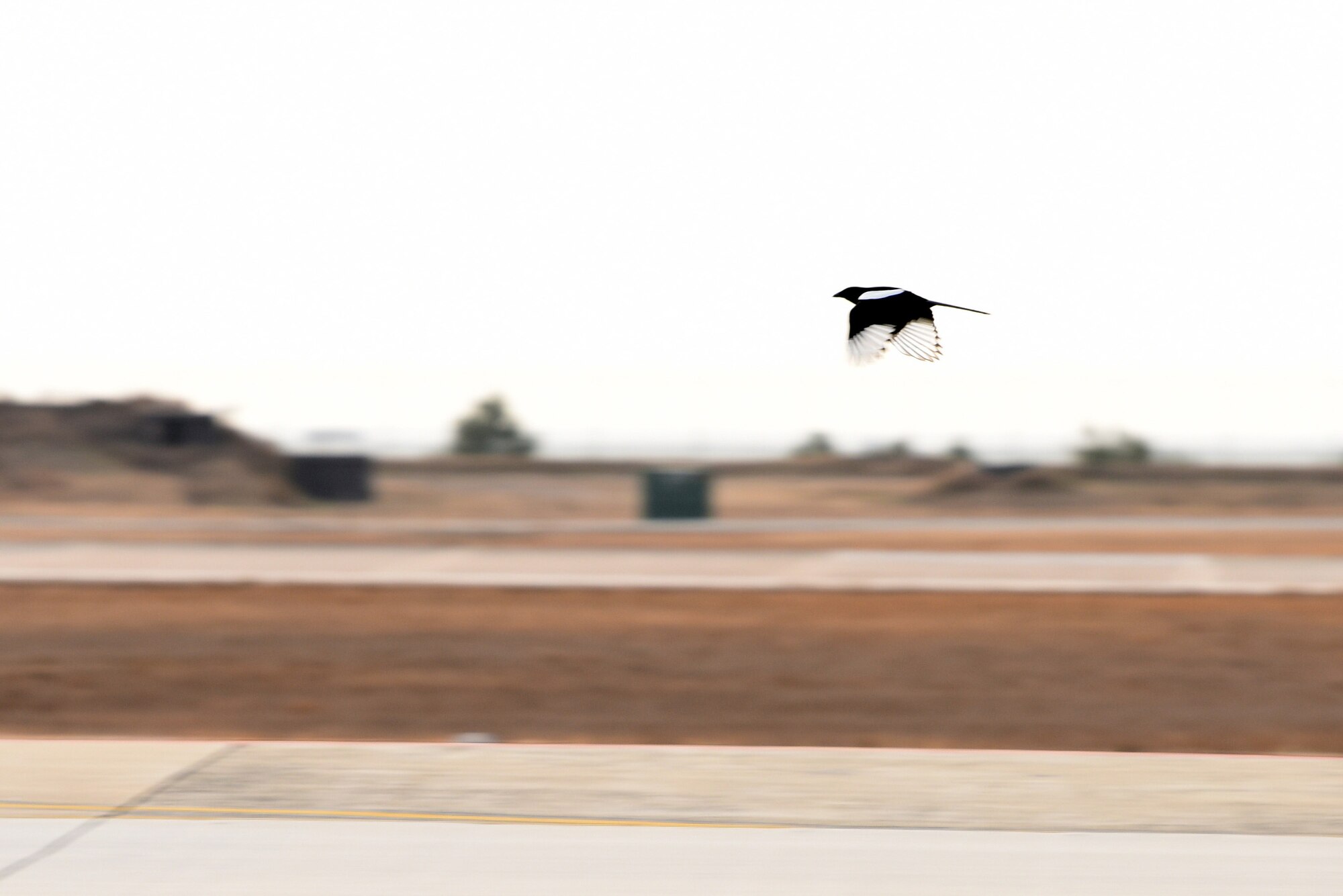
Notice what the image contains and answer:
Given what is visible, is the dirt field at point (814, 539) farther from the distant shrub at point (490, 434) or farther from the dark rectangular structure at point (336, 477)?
the distant shrub at point (490, 434)

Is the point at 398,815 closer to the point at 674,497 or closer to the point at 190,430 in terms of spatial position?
the point at 674,497

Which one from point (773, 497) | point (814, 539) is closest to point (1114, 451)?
point (773, 497)

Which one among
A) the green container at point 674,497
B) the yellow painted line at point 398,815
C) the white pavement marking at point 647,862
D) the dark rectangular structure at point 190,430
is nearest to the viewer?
the white pavement marking at point 647,862

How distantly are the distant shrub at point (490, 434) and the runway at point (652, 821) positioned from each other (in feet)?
276

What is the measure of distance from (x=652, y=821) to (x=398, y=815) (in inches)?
49.8

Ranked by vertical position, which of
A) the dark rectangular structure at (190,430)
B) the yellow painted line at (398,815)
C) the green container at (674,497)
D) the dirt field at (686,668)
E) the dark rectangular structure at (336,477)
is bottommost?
the dirt field at (686,668)

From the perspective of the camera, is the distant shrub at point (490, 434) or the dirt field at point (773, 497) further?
the distant shrub at point (490, 434)

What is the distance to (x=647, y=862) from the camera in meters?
6.74

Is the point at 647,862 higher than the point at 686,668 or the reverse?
higher

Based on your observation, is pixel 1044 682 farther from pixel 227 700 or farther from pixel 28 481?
pixel 28 481

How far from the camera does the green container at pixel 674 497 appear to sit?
135 feet

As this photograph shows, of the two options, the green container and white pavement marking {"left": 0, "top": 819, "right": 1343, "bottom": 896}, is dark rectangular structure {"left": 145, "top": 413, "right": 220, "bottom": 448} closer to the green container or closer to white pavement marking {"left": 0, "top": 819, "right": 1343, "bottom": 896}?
the green container

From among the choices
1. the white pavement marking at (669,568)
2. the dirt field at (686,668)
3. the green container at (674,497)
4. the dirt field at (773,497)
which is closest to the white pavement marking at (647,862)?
the dirt field at (686,668)

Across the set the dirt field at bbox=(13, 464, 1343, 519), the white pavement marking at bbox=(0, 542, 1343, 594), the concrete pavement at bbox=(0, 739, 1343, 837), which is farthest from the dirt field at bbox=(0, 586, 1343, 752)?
the dirt field at bbox=(13, 464, 1343, 519)
